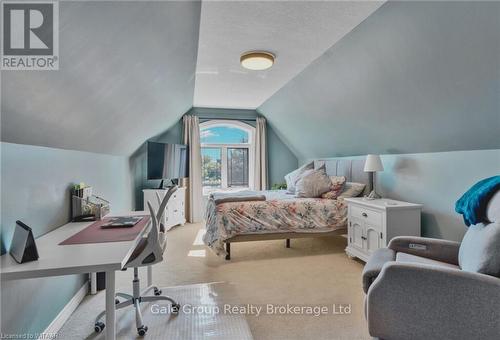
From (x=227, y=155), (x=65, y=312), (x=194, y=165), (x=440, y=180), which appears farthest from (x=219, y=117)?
(x=65, y=312)

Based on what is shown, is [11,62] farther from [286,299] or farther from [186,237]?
[186,237]

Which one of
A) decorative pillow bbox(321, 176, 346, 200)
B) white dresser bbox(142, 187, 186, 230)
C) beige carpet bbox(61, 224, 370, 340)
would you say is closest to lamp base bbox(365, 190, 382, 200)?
decorative pillow bbox(321, 176, 346, 200)

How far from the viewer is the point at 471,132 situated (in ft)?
7.35

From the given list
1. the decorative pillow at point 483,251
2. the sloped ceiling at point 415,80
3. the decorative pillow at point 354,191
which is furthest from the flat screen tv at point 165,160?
the decorative pillow at point 483,251

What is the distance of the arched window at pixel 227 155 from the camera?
5.86 m

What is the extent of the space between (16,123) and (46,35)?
54 cm

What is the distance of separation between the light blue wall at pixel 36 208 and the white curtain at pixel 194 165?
2.90m

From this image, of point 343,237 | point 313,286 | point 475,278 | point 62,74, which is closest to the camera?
point 475,278

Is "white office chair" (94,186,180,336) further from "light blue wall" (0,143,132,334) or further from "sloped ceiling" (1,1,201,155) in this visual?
"sloped ceiling" (1,1,201,155)

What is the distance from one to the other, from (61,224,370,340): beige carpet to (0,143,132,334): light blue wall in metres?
0.28

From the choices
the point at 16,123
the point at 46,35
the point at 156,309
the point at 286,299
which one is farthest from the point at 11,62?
the point at 286,299

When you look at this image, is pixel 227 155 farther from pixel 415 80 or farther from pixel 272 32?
pixel 415 80

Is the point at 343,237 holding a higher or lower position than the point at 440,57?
lower

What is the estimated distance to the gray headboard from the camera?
3723mm
